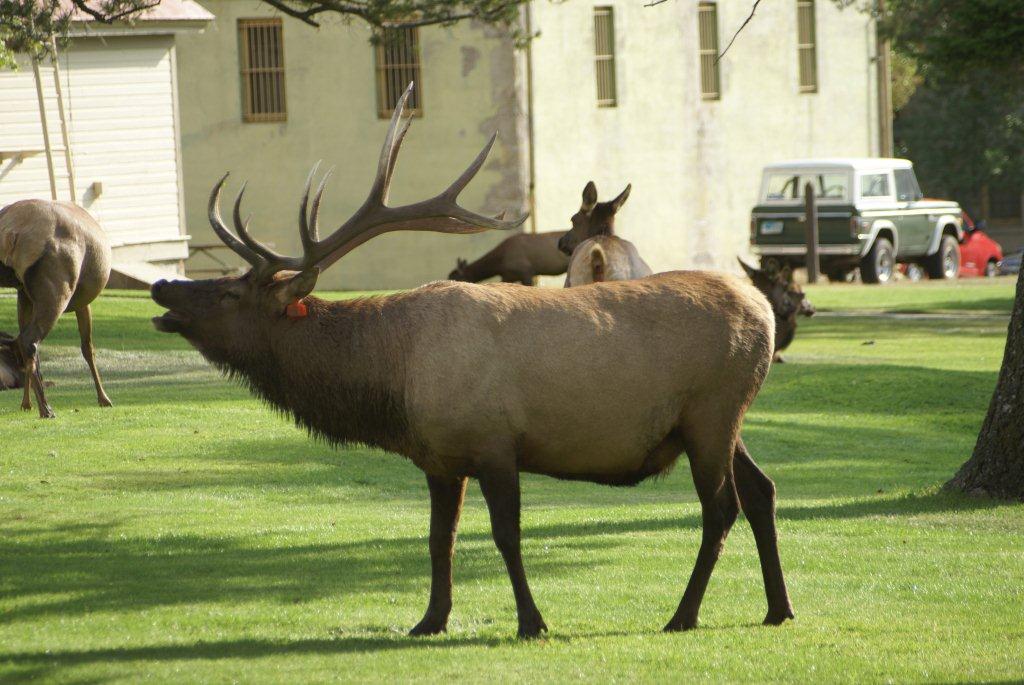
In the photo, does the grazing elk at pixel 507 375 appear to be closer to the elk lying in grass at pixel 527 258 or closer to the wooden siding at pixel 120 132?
the elk lying in grass at pixel 527 258

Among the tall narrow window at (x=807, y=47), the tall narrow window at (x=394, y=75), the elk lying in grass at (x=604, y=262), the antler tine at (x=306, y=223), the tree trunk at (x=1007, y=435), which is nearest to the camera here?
the antler tine at (x=306, y=223)

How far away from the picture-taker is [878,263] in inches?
1495

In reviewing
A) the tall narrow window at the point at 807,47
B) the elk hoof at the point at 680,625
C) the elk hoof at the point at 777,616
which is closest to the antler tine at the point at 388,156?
the elk hoof at the point at 680,625

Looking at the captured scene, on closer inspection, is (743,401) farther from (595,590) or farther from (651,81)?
(651,81)

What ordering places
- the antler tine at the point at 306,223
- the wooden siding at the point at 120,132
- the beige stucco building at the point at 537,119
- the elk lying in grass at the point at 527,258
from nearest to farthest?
the antler tine at the point at 306,223 < the elk lying in grass at the point at 527,258 < the wooden siding at the point at 120,132 < the beige stucco building at the point at 537,119

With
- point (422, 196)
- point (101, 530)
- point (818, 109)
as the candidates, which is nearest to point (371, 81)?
point (422, 196)

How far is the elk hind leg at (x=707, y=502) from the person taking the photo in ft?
24.7

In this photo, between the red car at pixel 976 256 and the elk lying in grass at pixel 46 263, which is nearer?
the elk lying in grass at pixel 46 263

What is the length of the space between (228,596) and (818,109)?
37.2 metres

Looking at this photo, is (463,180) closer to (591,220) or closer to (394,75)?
(591,220)

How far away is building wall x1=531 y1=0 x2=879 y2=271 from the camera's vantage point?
126 feet

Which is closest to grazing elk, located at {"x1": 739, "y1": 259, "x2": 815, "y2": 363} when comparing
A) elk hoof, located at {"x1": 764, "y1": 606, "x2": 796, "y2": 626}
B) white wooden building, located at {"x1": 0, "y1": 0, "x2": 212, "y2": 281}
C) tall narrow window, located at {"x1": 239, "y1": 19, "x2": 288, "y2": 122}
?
white wooden building, located at {"x1": 0, "y1": 0, "x2": 212, "y2": 281}

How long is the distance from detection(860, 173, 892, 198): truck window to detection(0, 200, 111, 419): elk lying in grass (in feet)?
85.9

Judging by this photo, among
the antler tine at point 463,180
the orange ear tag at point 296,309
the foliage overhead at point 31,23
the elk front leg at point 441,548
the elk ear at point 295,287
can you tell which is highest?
the foliage overhead at point 31,23
